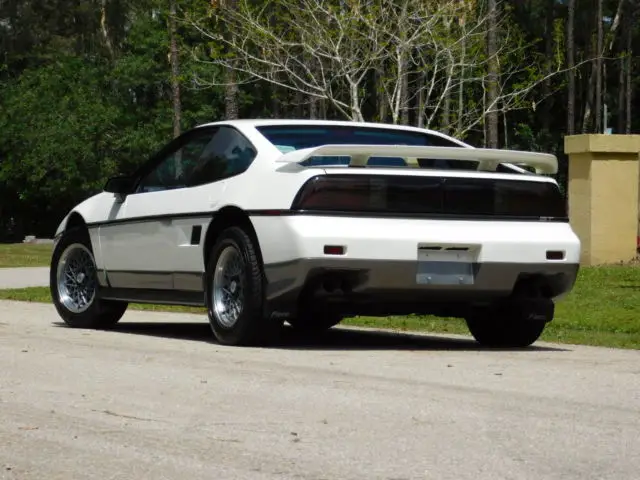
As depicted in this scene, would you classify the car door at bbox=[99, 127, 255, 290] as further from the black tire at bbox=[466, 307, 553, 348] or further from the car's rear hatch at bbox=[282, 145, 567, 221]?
the black tire at bbox=[466, 307, 553, 348]

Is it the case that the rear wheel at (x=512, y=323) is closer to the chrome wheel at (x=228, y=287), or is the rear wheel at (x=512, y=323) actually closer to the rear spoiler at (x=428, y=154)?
the rear spoiler at (x=428, y=154)

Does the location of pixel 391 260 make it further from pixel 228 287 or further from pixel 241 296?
pixel 228 287

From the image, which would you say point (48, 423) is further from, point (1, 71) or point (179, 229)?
point (1, 71)

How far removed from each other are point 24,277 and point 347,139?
1347cm

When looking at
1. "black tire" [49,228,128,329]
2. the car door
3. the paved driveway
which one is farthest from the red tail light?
the paved driveway

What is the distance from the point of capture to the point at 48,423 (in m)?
6.55

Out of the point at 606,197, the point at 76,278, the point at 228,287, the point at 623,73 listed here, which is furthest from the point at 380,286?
the point at 623,73

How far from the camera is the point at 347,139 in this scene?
36.2ft

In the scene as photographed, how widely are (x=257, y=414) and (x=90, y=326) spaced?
5744 millimetres

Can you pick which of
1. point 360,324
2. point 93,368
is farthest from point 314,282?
point 360,324

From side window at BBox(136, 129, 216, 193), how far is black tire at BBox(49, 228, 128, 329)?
89 centimetres

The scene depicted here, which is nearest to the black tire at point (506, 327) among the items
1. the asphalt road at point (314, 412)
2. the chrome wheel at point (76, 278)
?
the asphalt road at point (314, 412)

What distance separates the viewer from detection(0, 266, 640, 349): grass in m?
11.9

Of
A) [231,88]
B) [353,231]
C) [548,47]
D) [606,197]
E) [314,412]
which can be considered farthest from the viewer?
[548,47]
